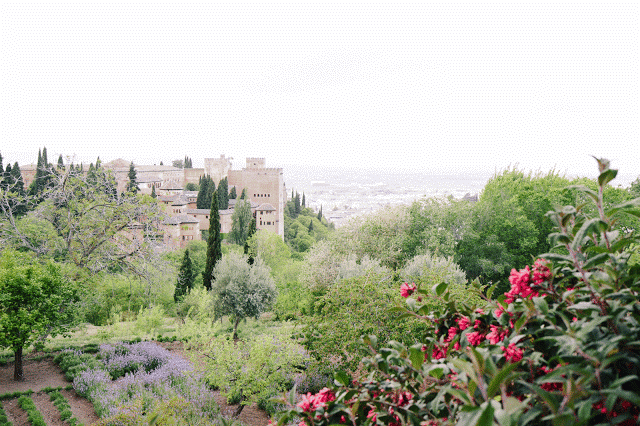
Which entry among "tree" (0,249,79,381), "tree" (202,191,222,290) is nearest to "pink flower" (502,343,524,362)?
"tree" (0,249,79,381)

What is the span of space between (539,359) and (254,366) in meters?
5.23

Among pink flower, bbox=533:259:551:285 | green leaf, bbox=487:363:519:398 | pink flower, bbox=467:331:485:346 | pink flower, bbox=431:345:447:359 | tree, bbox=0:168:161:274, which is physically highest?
pink flower, bbox=533:259:551:285

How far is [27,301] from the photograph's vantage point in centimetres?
680

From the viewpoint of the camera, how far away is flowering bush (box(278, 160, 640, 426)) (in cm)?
102

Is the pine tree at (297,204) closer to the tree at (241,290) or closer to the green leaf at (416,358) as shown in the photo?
the tree at (241,290)

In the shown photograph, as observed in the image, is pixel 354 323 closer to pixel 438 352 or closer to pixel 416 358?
pixel 438 352

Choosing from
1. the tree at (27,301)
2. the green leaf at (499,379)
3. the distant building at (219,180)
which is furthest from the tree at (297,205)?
the green leaf at (499,379)

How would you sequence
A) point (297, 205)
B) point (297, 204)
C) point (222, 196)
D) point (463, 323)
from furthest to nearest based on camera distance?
point (297, 204) → point (297, 205) → point (222, 196) → point (463, 323)

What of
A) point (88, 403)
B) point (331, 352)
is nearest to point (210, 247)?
point (88, 403)

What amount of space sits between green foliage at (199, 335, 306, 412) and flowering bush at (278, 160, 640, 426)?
4579 mm

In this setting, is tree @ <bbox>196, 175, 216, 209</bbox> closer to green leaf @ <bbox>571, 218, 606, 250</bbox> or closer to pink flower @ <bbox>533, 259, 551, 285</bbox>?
pink flower @ <bbox>533, 259, 551, 285</bbox>

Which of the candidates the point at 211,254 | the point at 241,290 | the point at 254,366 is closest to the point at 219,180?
the point at 211,254

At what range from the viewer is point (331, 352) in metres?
6.10

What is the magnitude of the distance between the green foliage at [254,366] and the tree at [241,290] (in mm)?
5296
